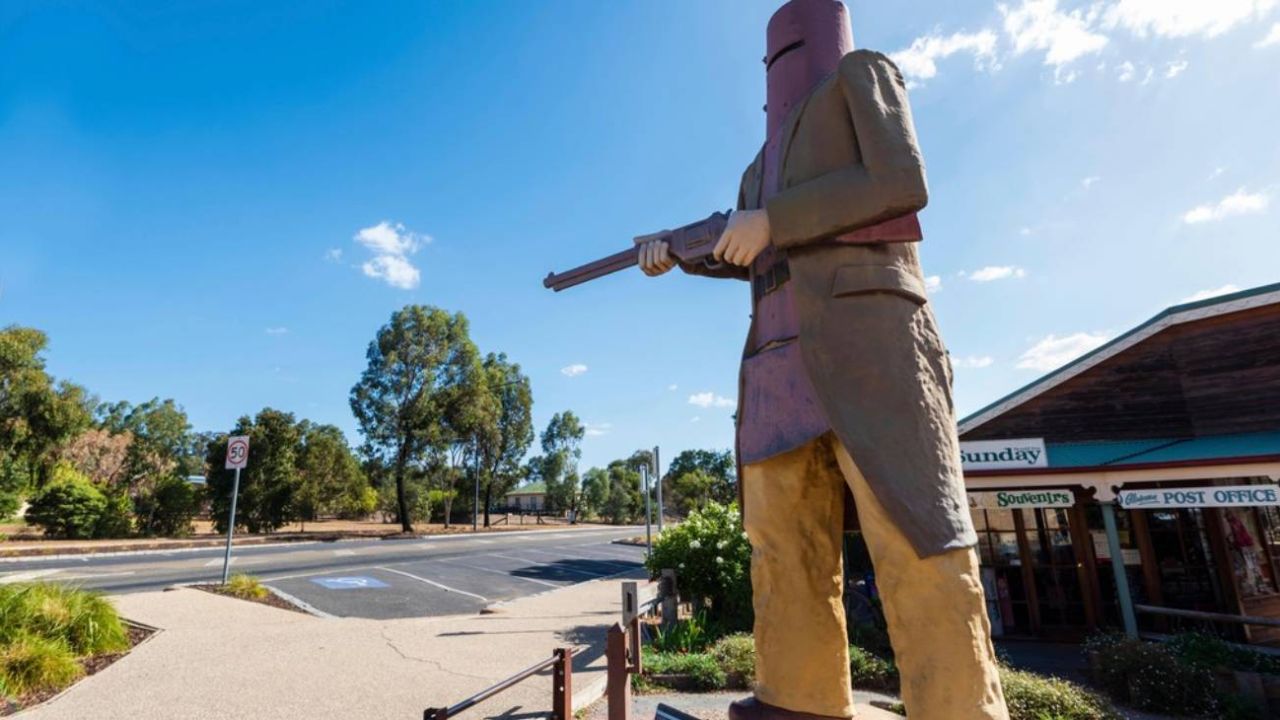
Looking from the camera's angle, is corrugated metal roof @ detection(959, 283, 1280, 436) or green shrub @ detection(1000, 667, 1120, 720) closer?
green shrub @ detection(1000, 667, 1120, 720)

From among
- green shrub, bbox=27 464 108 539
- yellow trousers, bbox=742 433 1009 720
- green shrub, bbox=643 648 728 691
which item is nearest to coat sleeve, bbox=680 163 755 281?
yellow trousers, bbox=742 433 1009 720

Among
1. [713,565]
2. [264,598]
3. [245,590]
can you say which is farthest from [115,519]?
[713,565]

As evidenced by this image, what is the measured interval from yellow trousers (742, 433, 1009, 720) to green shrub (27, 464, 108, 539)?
103 feet

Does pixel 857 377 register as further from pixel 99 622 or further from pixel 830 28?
pixel 99 622

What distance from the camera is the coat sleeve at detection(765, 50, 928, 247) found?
6.64 feet

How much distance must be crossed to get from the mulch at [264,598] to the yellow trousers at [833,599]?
29.9 ft

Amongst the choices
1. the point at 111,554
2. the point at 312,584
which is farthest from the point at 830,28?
the point at 111,554

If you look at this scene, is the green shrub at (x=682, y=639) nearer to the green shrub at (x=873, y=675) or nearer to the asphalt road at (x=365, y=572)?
the green shrub at (x=873, y=675)

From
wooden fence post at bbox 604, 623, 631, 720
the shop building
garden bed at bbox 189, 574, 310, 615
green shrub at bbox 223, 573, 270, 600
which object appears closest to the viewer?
wooden fence post at bbox 604, 623, 631, 720

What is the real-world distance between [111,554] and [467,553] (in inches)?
402

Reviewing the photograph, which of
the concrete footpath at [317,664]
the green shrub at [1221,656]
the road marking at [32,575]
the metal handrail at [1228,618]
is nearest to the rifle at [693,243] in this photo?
the concrete footpath at [317,664]

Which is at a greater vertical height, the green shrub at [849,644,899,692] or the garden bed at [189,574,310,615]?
the garden bed at [189,574,310,615]

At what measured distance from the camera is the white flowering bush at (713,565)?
7996 millimetres

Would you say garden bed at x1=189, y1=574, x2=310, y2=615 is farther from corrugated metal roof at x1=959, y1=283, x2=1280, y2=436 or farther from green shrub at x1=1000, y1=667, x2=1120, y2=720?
corrugated metal roof at x1=959, y1=283, x2=1280, y2=436
